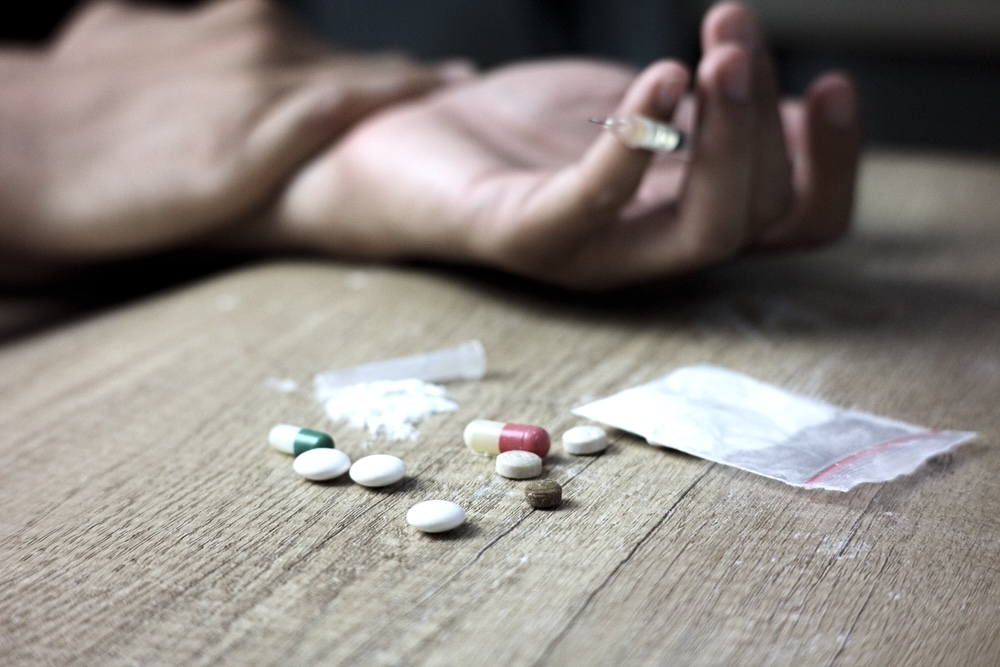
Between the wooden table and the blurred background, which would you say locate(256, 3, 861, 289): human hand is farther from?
the blurred background

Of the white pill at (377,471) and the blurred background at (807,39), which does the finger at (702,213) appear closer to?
the white pill at (377,471)

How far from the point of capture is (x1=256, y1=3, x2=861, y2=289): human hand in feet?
2.31

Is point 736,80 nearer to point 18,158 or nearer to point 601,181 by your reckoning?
point 601,181

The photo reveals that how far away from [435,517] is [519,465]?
0.07 metres

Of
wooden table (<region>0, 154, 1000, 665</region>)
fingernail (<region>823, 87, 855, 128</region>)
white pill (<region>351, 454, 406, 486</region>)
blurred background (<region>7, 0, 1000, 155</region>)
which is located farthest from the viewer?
blurred background (<region>7, 0, 1000, 155</region>)

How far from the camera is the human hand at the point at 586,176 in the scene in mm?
704

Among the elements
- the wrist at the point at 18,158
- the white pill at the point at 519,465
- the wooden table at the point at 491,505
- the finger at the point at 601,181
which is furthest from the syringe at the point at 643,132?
the wrist at the point at 18,158

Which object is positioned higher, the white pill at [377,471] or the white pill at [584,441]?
the white pill at [377,471]

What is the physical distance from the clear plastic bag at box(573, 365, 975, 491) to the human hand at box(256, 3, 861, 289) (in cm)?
16

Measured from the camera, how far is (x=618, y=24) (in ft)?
8.20

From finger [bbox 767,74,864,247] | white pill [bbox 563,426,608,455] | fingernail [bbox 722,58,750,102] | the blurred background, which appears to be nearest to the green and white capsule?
white pill [bbox 563,426,608,455]

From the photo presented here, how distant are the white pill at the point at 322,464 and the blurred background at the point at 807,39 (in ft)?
5.84

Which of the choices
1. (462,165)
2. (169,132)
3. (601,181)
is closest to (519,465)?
(601,181)

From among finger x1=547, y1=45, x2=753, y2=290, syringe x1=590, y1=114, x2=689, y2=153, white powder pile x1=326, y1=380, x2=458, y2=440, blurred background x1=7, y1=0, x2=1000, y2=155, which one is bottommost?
blurred background x1=7, y1=0, x2=1000, y2=155
